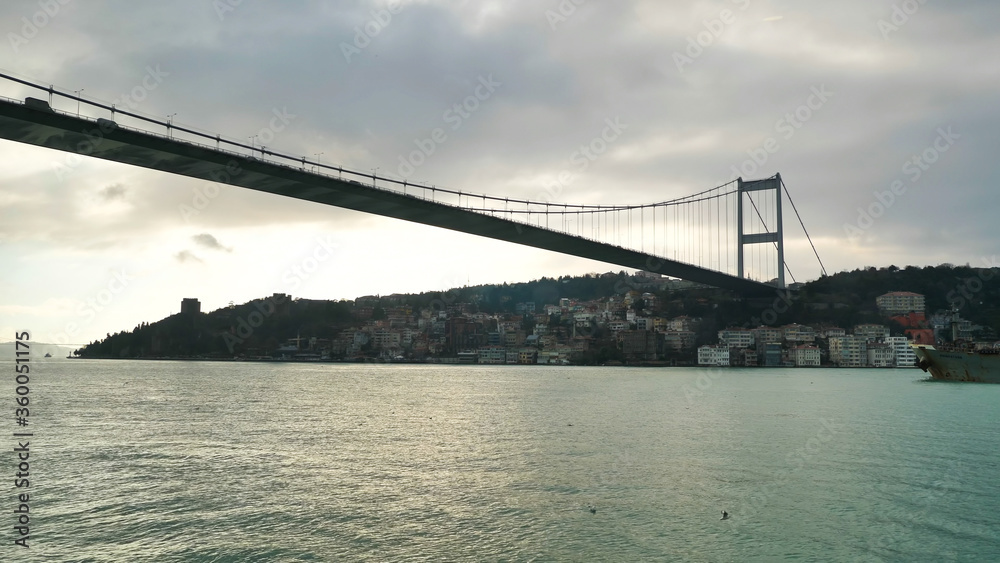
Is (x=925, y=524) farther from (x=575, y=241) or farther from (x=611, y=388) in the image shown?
(x=575, y=241)

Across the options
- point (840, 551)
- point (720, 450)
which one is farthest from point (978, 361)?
point (840, 551)

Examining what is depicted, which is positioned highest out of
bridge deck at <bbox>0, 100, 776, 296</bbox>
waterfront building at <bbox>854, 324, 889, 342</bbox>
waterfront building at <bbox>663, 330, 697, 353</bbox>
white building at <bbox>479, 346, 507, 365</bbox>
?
bridge deck at <bbox>0, 100, 776, 296</bbox>

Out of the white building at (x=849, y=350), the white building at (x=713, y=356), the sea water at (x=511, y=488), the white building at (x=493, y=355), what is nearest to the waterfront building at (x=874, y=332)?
the white building at (x=849, y=350)

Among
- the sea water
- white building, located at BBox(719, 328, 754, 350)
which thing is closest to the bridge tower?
white building, located at BBox(719, 328, 754, 350)

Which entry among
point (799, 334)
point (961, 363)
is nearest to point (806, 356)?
point (799, 334)

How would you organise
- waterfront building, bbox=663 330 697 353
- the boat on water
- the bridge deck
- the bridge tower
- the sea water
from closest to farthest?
the sea water < the bridge deck < the boat on water < the bridge tower < waterfront building, bbox=663 330 697 353

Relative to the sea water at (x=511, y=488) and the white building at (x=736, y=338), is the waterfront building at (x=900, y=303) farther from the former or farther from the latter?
the sea water at (x=511, y=488)

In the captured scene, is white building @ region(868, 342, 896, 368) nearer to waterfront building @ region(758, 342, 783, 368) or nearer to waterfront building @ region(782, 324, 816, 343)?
waterfront building @ region(782, 324, 816, 343)
